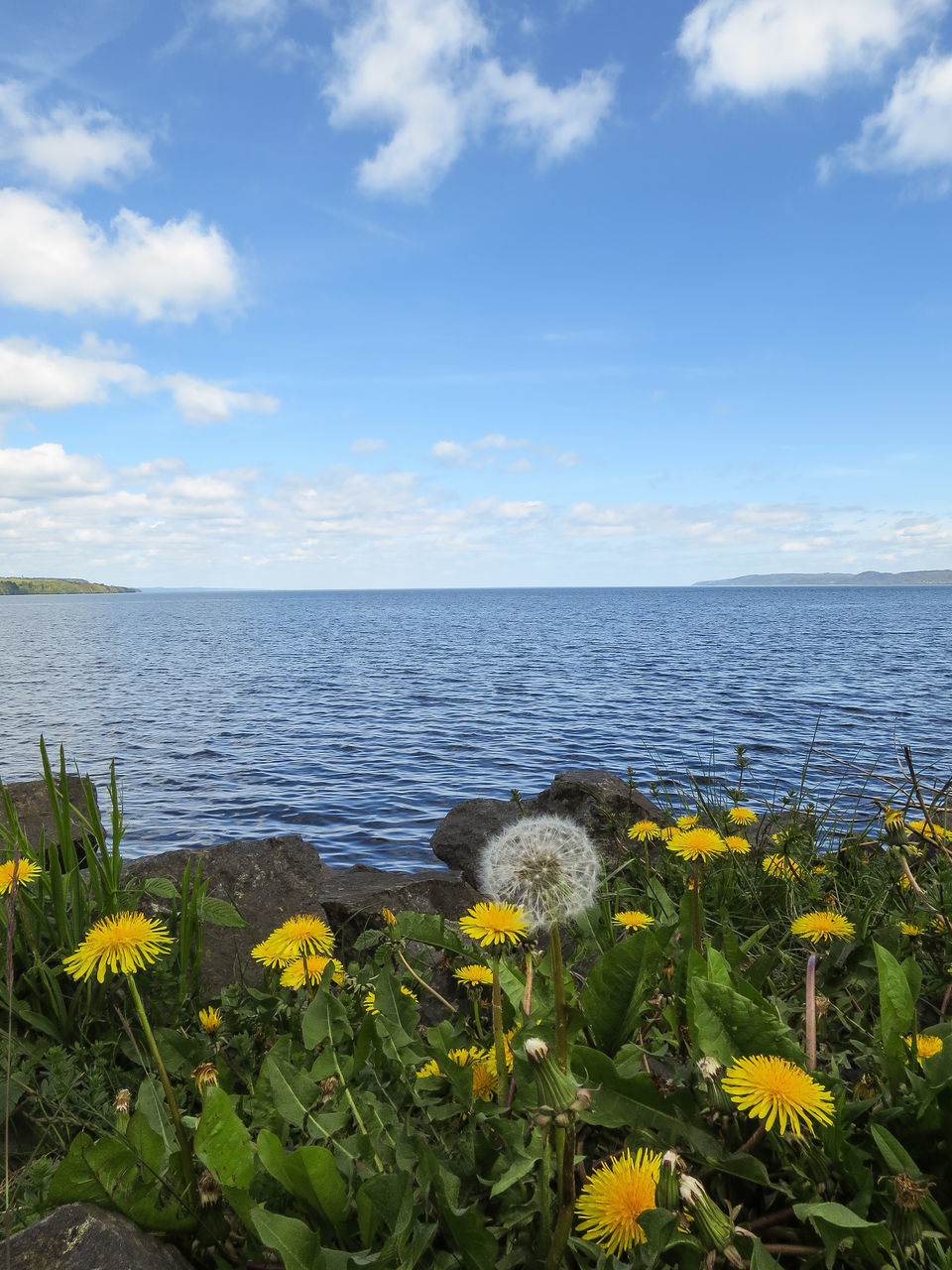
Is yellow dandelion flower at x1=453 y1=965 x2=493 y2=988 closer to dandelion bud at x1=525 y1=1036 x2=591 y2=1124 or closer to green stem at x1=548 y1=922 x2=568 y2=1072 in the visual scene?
green stem at x1=548 y1=922 x2=568 y2=1072

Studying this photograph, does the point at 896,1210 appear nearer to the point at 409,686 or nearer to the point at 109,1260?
the point at 109,1260

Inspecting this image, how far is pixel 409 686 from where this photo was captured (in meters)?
34.9

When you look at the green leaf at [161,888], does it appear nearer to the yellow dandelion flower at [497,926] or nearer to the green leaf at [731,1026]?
the yellow dandelion flower at [497,926]

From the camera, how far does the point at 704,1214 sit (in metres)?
1.04

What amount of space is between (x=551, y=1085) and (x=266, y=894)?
4.30m

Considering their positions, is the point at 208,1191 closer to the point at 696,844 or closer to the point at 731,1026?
the point at 731,1026

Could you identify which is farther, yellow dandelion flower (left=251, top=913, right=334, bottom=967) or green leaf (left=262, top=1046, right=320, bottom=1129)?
yellow dandelion flower (left=251, top=913, right=334, bottom=967)

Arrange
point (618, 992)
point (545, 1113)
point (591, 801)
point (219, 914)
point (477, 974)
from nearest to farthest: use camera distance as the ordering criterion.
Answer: point (545, 1113) → point (618, 992) → point (477, 974) → point (219, 914) → point (591, 801)

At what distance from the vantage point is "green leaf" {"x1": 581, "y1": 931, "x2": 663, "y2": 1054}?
1.54 m

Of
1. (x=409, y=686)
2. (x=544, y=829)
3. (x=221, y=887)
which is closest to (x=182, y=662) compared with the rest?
(x=409, y=686)

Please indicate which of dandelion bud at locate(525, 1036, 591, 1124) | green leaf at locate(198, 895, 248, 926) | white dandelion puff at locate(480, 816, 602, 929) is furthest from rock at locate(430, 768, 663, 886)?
dandelion bud at locate(525, 1036, 591, 1124)

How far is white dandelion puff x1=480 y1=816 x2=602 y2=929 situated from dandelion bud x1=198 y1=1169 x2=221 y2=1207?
75cm

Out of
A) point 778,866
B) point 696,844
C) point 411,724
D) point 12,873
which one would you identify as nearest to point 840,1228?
point 696,844

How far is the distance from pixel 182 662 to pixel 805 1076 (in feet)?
160
